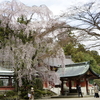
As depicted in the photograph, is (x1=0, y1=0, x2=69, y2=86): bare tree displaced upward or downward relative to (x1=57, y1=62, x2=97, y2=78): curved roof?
upward

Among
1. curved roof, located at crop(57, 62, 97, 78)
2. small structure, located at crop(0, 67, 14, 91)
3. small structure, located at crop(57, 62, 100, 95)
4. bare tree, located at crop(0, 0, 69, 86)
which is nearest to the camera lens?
bare tree, located at crop(0, 0, 69, 86)

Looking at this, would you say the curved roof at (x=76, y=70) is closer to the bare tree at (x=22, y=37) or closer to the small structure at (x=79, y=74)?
the small structure at (x=79, y=74)

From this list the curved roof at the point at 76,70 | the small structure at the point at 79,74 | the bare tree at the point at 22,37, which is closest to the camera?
the bare tree at the point at 22,37

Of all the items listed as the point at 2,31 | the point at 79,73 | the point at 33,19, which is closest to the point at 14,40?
the point at 2,31

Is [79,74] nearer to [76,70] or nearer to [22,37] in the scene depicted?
[76,70]

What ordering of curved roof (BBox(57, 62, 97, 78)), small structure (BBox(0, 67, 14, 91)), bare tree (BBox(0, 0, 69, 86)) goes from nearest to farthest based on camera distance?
bare tree (BBox(0, 0, 69, 86))
small structure (BBox(0, 67, 14, 91))
curved roof (BBox(57, 62, 97, 78))

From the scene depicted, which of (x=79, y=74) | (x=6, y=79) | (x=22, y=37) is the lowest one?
(x=6, y=79)

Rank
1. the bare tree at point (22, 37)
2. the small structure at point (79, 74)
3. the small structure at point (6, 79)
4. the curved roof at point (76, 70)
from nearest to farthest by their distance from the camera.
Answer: the bare tree at point (22, 37) < the small structure at point (6, 79) < the small structure at point (79, 74) < the curved roof at point (76, 70)

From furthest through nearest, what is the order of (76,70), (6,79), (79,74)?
(76,70) < (79,74) < (6,79)

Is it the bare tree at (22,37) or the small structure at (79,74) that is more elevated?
the bare tree at (22,37)

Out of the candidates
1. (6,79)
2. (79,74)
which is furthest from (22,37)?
(79,74)

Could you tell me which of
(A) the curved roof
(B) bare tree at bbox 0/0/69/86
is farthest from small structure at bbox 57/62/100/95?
(B) bare tree at bbox 0/0/69/86

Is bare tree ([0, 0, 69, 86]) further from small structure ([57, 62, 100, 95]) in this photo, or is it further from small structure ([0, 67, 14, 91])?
small structure ([57, 62, 100, 95])

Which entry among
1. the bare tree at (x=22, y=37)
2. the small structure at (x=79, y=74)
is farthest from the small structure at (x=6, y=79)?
the small structure at (x=79, y=74)
